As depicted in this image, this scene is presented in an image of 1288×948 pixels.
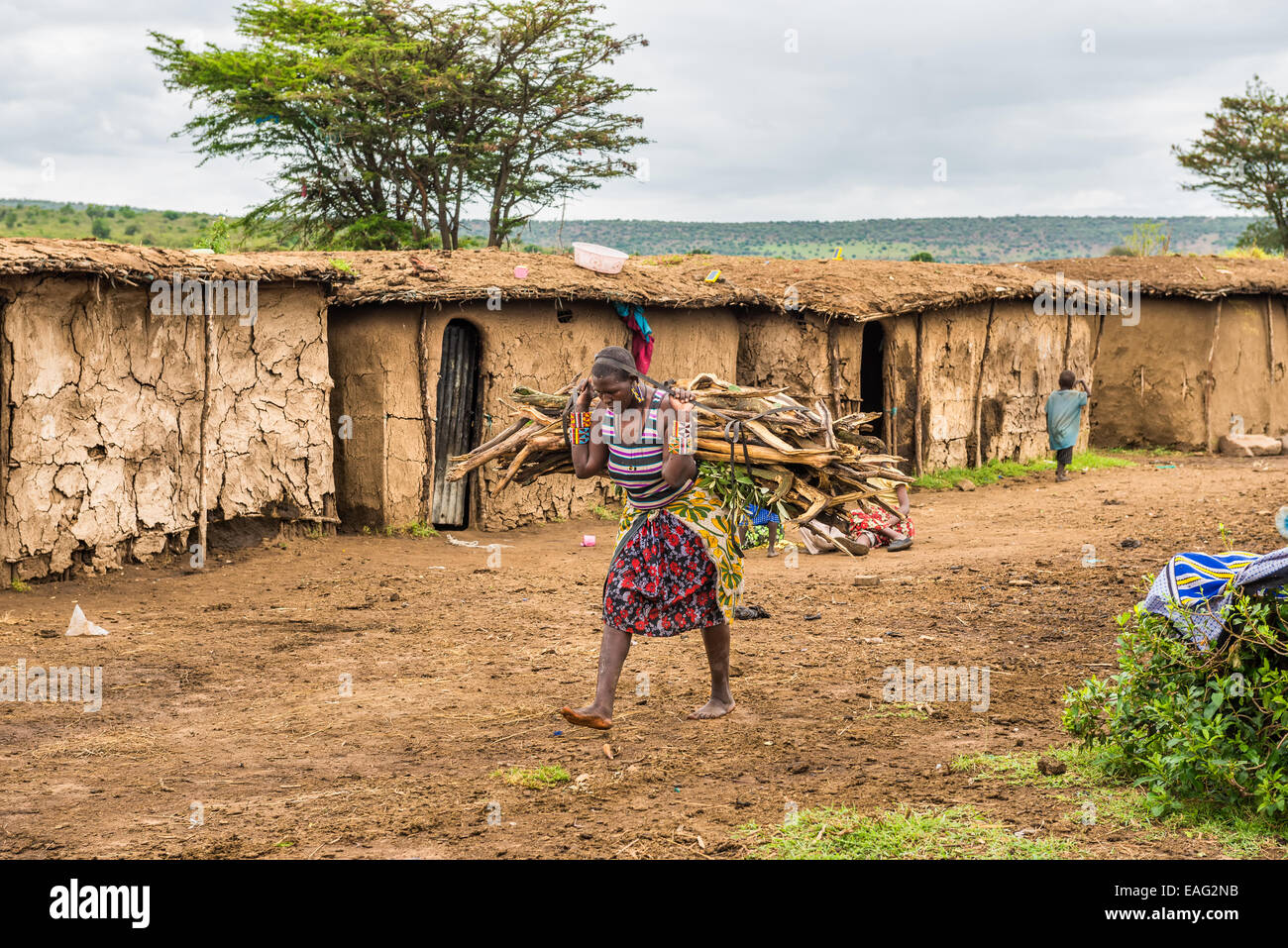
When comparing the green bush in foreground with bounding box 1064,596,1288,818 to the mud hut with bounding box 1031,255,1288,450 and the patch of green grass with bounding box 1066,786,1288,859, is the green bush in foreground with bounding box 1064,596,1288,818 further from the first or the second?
the mud hut with bounding box 1031,255,1288,450

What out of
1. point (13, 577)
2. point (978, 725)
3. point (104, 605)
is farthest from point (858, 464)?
point (13, 577)

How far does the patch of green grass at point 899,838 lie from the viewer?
12.8 feet

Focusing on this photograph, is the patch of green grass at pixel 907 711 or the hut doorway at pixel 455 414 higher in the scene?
the hut doorway at pixel 455 414

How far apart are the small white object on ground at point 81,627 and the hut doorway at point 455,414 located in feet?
13.9

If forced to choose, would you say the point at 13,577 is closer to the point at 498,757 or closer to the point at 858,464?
the point at 498,757

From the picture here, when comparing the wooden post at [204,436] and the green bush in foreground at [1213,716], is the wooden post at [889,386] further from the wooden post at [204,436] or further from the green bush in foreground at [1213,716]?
the green bush in foreground at [1213,716]

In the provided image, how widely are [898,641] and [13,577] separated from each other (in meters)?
5.96

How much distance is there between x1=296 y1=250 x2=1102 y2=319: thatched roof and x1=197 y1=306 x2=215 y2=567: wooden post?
4.41ft

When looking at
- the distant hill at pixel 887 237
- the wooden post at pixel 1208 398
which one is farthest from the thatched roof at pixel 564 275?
the distant hill at pixel 887 237

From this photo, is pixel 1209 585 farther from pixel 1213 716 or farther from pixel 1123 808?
pixel 1123 808

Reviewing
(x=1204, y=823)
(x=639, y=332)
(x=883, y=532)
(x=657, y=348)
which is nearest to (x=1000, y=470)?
(x=657, y=348)

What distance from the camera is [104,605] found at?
8352mm

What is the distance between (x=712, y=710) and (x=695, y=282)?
8281mm

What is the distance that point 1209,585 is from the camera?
170 inches
